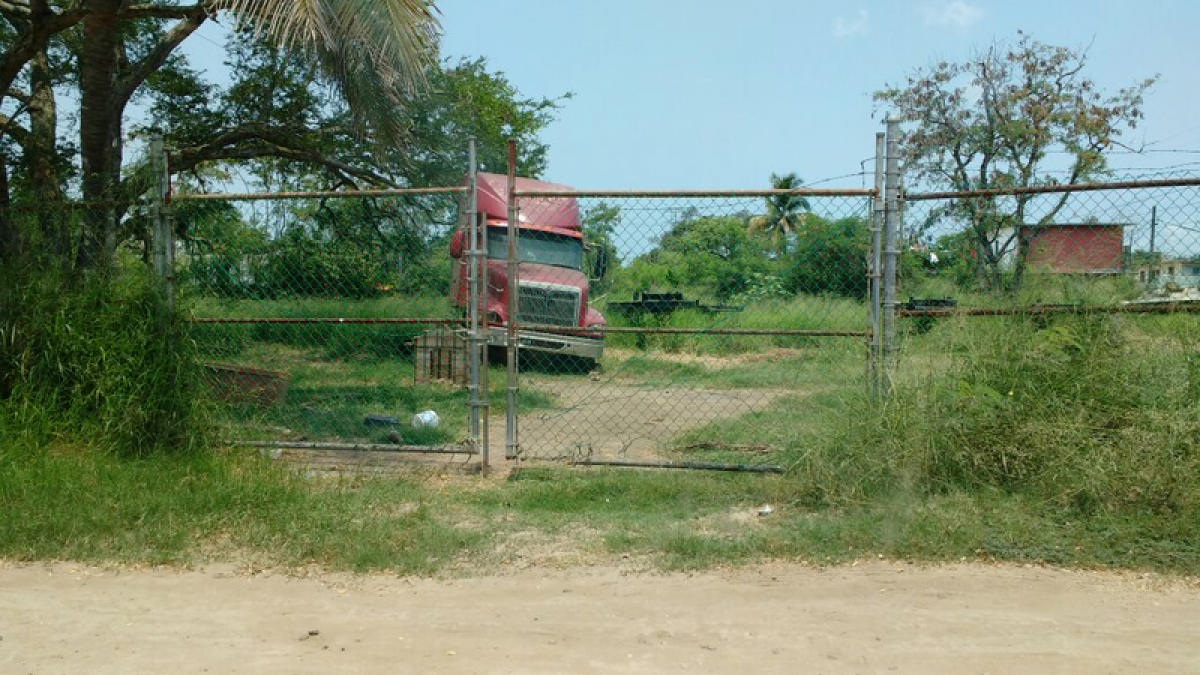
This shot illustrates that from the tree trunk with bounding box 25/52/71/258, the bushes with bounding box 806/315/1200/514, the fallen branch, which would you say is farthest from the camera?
the tree trunk with bounding box 25/52/71/258

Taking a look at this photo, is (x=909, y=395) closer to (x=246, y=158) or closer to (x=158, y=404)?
(x=158, y=404)

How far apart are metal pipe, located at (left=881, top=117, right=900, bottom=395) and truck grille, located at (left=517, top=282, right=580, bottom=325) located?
6730 millimetres

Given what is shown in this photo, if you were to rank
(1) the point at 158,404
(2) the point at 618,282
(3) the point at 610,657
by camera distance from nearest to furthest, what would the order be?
(3) the point at 610,657 → (1) the point at 158,404 → (2) the point at 618,282

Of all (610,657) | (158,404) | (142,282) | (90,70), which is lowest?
(610,657)

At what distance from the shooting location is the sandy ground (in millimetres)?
3984

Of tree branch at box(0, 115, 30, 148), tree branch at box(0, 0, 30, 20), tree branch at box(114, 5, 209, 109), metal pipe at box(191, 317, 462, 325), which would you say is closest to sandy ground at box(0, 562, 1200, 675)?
metal pipe at box(191, 317, 462, 325)

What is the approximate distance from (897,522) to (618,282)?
5.29m

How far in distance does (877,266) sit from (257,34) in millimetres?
5893

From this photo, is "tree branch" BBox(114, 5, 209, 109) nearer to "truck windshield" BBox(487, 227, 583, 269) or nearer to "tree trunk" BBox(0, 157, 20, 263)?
"tree trunk" BBox(0, 157, 20, 263)

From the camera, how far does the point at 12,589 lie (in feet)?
16.1

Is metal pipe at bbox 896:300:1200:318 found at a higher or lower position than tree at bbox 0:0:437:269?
lower

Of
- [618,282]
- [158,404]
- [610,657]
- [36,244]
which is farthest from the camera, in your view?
[618,282]

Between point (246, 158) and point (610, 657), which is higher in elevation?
point (246, 158)

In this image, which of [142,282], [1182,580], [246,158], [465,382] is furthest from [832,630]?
[246,158]
